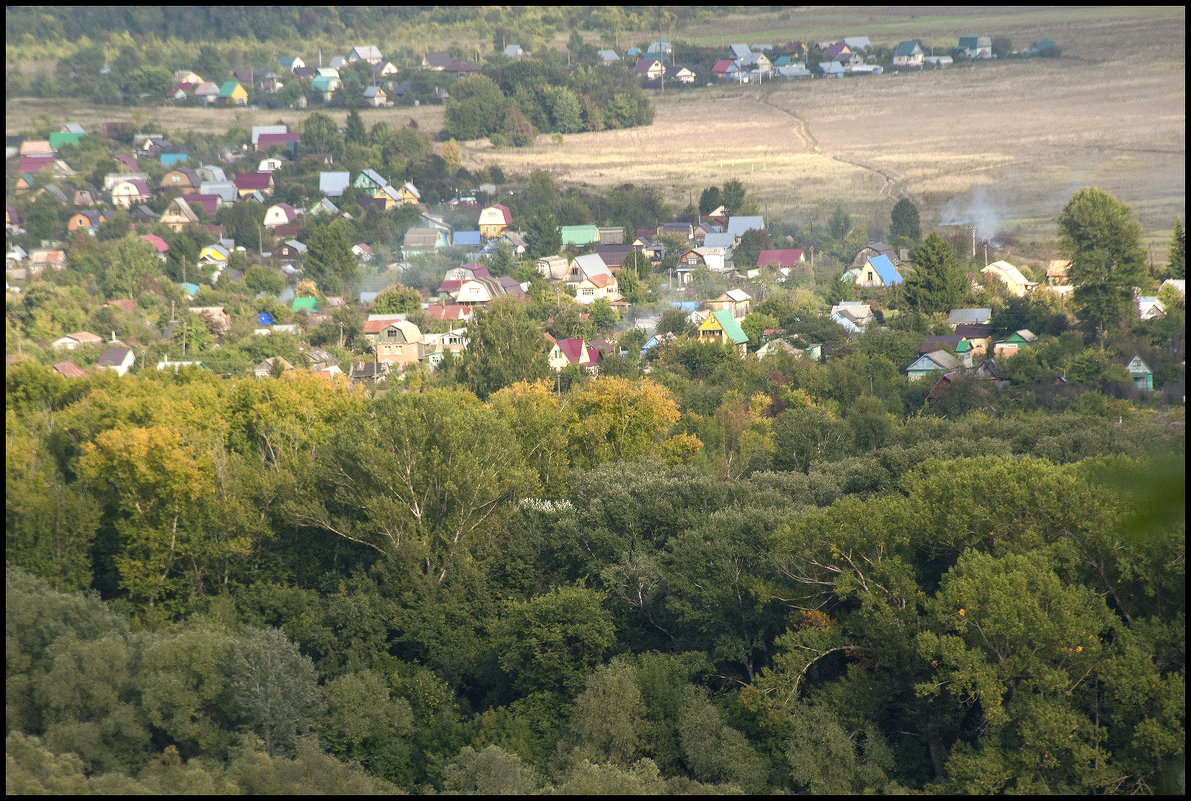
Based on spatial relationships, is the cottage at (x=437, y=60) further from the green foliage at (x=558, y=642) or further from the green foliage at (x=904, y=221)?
the green foliage at (x=558, y=642)

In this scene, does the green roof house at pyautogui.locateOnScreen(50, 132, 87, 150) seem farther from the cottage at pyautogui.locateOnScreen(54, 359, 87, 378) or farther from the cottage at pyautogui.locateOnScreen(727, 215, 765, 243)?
the cottage at pyautogui.locateOnScreen(54, 359, 87, 378)

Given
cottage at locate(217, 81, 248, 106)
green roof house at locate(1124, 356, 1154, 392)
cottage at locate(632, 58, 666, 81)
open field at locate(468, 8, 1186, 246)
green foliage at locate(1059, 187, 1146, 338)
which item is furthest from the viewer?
cottage at locate(217, 81, 248, 106)

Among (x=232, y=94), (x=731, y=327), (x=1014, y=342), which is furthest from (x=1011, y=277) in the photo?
(x=232, y=94)

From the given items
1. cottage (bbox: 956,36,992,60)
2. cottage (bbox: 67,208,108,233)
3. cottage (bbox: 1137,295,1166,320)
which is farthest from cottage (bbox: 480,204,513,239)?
cottage (bbox: 956,36,992,60)

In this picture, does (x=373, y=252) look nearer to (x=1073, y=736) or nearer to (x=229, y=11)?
(x=1073, y=736)

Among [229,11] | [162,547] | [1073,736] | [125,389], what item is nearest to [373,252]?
[125,389]

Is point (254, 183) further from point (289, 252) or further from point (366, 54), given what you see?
point (366, 54)
